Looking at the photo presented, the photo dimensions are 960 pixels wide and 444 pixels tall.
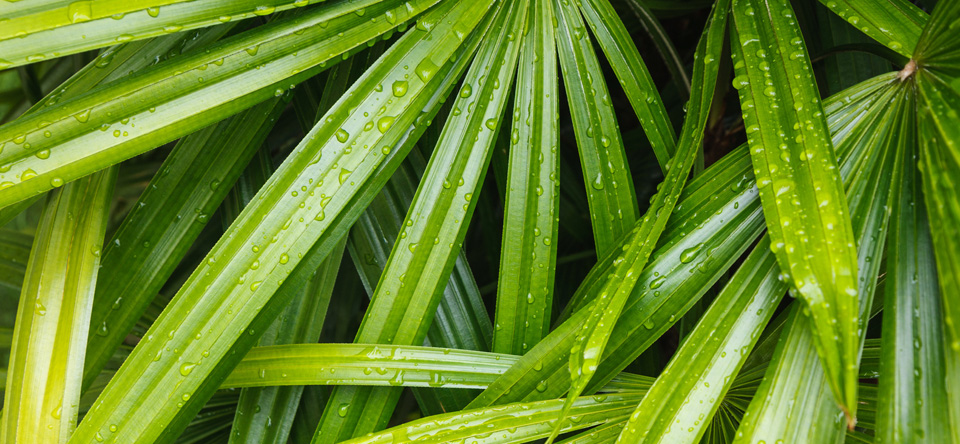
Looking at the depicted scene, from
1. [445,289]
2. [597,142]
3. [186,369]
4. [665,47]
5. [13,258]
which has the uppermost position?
[665,47]

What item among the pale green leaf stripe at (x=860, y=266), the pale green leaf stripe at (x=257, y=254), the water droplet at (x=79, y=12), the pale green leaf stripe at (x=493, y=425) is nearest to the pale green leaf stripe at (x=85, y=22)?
the water droplet at (x=79, y=12)

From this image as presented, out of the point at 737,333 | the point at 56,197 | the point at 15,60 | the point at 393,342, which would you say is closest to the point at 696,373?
the point at 737,333

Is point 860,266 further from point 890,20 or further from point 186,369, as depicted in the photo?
point 186,369

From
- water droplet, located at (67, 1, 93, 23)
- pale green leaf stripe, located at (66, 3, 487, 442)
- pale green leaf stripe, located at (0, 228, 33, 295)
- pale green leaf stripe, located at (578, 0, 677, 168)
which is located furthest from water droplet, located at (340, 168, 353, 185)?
pale green leaf stripe, located at (0, 228, 33, 295)

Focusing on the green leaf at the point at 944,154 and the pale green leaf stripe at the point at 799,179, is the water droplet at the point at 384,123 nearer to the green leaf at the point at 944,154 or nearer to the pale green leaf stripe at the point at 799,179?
the pale green leaf stripe at the point at 799,179

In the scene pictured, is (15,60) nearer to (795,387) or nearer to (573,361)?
(573,361)

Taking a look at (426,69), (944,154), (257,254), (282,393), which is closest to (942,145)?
(944,154)

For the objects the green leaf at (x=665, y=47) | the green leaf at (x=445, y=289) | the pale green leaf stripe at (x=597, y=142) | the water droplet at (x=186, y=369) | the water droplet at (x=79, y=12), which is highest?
the green leaf at (x=665, y=47)
